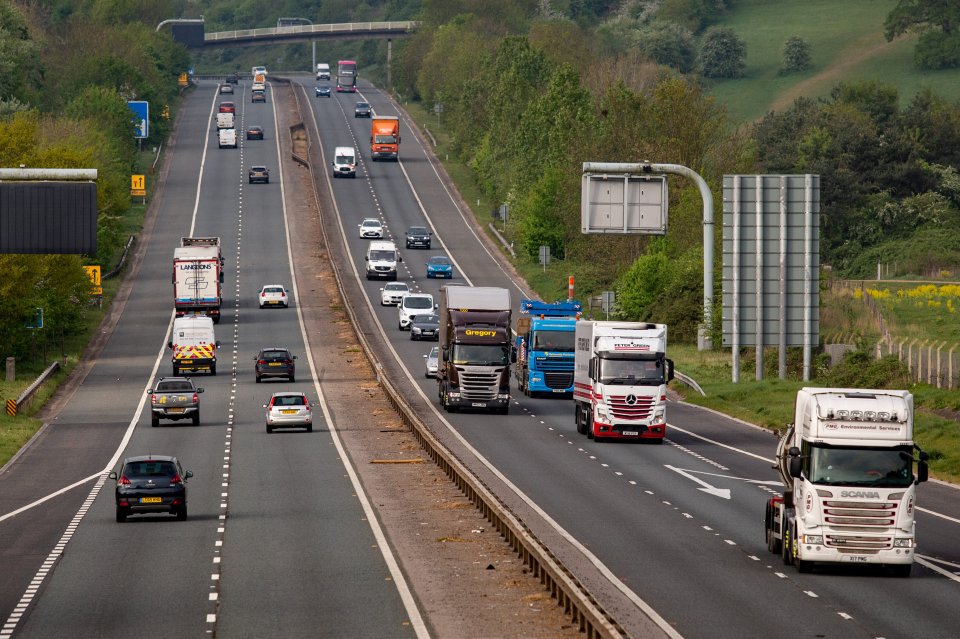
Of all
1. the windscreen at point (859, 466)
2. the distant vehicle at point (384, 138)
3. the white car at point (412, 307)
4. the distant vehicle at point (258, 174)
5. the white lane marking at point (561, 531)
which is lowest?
the white lane marking at point (561, 531)

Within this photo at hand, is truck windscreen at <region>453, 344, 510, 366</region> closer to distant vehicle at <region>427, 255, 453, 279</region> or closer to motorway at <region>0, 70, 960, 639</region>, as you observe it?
motorway at <region>0, 70, 960, 639</region>

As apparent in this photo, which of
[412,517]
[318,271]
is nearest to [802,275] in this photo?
[412,517]

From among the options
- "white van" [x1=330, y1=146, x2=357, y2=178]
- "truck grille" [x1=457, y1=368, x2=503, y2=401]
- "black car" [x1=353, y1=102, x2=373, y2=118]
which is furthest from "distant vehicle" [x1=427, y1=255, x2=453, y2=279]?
"black car" [x1=353, y1=102, x2=373, y2=118]

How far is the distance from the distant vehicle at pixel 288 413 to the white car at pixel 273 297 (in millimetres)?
41604

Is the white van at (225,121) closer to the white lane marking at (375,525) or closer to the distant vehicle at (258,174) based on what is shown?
the distant vehicle at (258,174)

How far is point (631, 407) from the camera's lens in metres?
51.7

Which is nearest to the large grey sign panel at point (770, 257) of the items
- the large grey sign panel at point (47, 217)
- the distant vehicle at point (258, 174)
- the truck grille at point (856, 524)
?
the large grey sign panel at point (47, 217)

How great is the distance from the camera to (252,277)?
108625mm

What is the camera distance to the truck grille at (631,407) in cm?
5144

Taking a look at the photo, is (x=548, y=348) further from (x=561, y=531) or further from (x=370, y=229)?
(x=370, y=229)

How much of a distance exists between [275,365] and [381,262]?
3725cm

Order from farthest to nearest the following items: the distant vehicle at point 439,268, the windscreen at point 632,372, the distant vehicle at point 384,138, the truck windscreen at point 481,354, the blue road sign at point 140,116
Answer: the distant vehicle at point 384,138 → the blue road sign at point 140,116 → the distant vehicle at point 439,268 → the truck windscreen at point 481,354 → the windscreen at point 632,372

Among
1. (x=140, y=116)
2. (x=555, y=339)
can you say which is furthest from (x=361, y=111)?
(x=555, y=339)

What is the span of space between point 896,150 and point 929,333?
6542 cm
